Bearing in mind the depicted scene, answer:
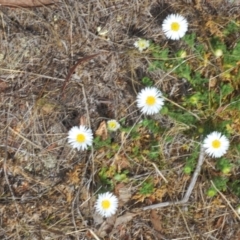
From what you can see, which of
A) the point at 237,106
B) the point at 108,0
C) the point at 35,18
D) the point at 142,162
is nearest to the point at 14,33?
the point at 35,18

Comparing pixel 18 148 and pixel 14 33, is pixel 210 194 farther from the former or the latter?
pixel 14 33

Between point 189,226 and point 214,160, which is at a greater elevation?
point 214,160

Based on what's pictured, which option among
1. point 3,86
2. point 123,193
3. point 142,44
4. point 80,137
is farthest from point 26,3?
point 123,193

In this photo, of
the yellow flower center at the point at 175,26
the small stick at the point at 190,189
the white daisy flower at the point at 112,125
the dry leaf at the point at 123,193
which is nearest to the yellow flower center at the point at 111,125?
the white daisy flower at the point at 112,125

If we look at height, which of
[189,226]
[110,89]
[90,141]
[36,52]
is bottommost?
[189,226]

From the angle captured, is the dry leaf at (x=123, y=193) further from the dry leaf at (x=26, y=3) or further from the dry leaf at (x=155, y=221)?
the dry leaf at (x=26, y=3)

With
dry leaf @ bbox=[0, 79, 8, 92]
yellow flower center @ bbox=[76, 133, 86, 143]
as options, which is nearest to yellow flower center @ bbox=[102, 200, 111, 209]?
yellow flower center @ bbox=[76, 133, 86, 143]

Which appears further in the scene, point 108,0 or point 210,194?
point 108,0
